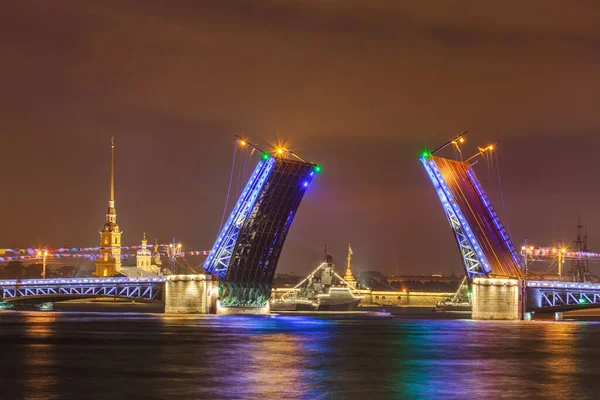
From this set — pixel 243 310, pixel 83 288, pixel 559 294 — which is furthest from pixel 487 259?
pixel 83 288

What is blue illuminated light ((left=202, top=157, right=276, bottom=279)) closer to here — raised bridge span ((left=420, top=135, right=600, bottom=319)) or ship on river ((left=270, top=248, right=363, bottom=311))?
raised bridge span ((left=420, top=135, right=600, bottom=319))

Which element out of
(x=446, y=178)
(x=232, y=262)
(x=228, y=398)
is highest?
(x=446, y=178)

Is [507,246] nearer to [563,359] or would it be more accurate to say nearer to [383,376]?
[563,359]

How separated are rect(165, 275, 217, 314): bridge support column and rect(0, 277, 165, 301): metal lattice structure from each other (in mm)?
2151

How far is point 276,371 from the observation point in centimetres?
2925

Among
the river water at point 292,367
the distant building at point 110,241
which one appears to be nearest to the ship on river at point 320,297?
the distant building at point 110,241

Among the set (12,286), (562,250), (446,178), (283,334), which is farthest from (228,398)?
(12,286)

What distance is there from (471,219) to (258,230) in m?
16.2

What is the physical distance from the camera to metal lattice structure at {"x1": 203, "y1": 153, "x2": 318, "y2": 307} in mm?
75375

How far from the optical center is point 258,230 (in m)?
79.9

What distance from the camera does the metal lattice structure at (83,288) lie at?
88.8 m

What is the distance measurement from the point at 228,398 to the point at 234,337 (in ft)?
81.1

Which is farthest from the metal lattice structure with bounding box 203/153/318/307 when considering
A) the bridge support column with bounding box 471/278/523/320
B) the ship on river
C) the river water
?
the ship on river

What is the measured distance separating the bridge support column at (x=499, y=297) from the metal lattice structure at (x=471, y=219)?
845 mm
